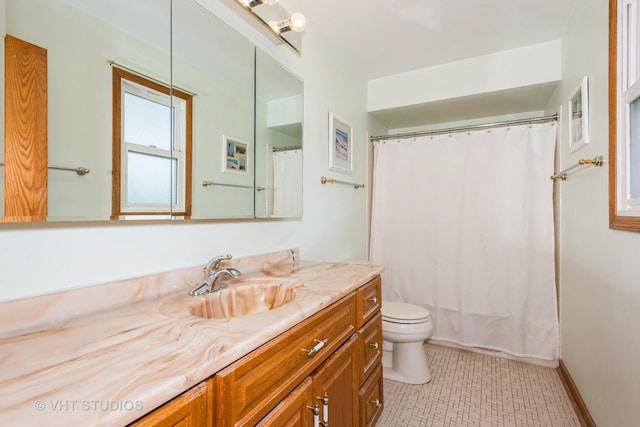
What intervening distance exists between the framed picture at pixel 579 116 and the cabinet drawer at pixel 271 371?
1611 millimetres

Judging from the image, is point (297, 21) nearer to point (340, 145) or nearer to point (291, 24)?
point (291, 24)

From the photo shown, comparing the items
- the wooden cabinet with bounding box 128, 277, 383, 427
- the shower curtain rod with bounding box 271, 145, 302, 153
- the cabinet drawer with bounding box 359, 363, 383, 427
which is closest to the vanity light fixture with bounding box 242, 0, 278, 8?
the shower curtain rod with bounding box 271, 145, 302, 153

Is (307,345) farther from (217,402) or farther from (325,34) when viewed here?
(325,34)

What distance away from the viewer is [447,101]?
8.36 feet

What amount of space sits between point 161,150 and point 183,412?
2.81 ft

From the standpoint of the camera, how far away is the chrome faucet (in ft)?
3.63

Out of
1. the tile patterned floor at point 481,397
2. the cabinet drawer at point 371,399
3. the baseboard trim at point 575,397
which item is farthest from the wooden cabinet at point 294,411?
the baseboard trim at point 575,397

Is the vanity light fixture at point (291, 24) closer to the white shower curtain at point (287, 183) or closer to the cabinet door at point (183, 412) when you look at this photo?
the white shower curtain at point (287, 183)

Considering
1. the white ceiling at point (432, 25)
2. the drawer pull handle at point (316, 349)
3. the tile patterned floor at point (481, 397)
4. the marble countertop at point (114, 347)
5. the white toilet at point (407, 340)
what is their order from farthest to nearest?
the white toilet at point (407, 340), the white ceiling at point (432, 25), the tile patterned floor at point (481, 397), the drawer pull handle at point (316, 349), the marble countertop at point (114, 347)

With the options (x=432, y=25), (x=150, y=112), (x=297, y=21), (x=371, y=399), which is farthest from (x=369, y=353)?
(x=432, y=25)

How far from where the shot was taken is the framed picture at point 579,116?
63.7 inches

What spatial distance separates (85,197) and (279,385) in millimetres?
754

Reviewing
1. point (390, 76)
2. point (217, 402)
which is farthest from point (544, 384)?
point (390, 76)

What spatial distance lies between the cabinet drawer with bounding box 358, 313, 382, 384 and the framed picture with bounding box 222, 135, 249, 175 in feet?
3.02
